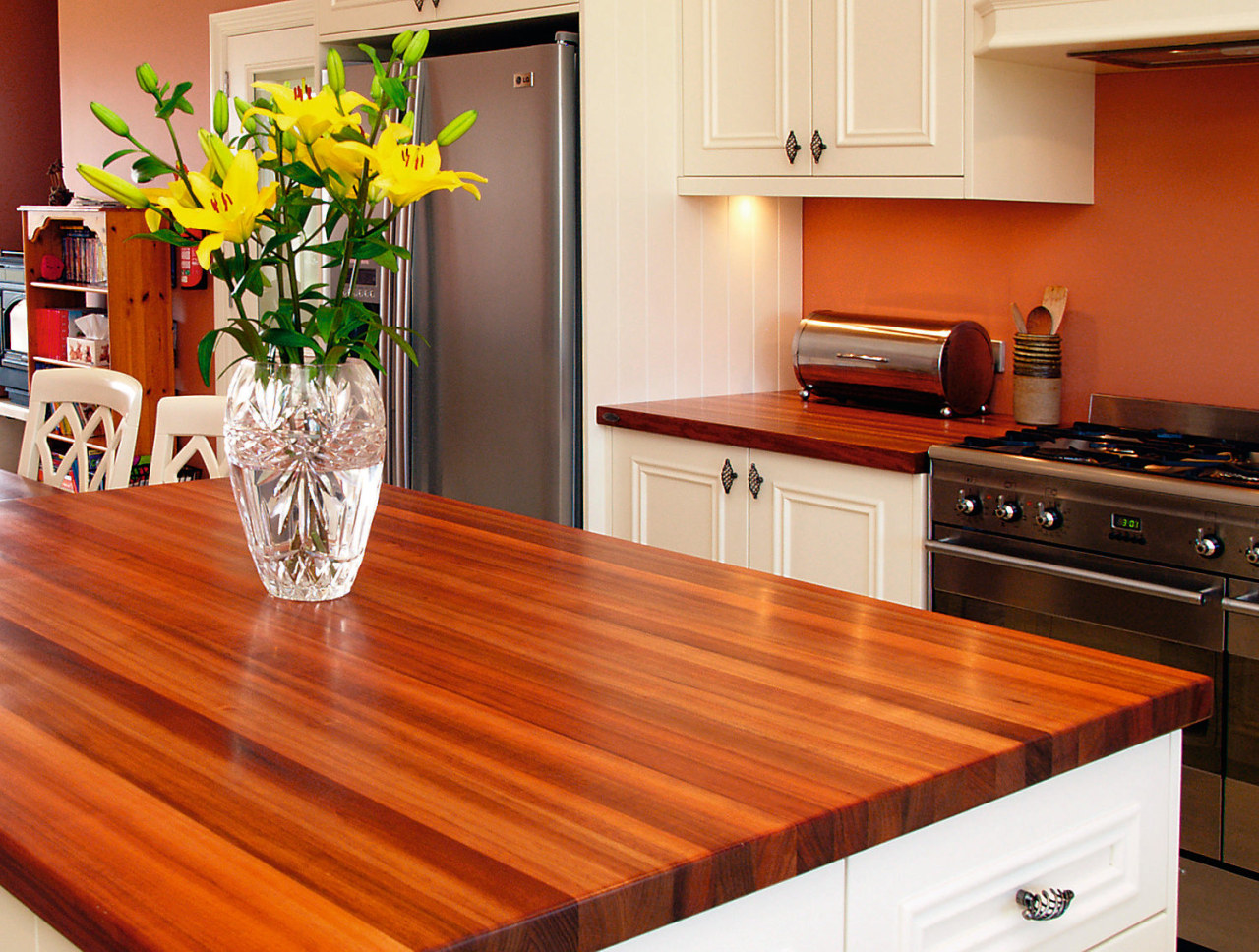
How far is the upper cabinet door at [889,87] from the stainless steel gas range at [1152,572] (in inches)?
26.8

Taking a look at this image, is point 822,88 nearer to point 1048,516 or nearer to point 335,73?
point 1048,516

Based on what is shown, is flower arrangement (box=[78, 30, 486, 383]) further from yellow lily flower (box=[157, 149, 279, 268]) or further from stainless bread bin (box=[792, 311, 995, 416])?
stainless bread bin (box=[792, 311, 995, 416])

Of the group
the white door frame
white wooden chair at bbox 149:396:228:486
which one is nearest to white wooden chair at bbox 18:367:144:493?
white wooden chair at bbox 149:396:228:486

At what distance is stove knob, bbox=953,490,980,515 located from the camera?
2.54 metres

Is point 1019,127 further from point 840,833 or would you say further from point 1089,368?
point 840,833

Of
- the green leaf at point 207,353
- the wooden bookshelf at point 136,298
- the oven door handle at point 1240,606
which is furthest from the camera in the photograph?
the wooden bookshelf at point 136,298

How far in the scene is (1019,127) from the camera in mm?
2830

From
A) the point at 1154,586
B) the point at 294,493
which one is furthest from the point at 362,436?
the point at 1154,586

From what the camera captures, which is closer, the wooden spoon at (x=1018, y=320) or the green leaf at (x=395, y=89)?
the green leaf at (x=395, y=89)

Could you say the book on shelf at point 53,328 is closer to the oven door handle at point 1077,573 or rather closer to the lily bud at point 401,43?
the oven door handle at point 1077,573

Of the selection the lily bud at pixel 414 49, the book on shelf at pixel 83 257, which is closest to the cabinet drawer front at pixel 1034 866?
the lily bud at pixel 414 49

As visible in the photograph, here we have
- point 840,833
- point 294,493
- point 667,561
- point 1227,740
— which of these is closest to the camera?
point 840,833

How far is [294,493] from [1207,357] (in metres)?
2.12

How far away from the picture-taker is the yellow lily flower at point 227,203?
1.28 meters
